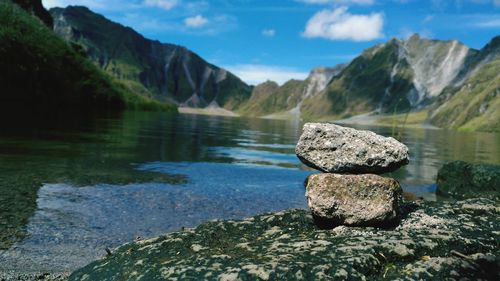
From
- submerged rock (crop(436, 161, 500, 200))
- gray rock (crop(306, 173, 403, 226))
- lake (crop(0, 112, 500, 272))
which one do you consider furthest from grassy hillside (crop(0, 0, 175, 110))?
gray rock (crop(306, 173, 403, 226))

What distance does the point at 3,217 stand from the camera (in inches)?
736

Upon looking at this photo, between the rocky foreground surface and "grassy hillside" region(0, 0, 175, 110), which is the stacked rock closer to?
the rocky foreground surface

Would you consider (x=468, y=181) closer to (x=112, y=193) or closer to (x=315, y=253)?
(x=112, y=193)

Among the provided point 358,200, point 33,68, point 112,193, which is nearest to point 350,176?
point 358,200

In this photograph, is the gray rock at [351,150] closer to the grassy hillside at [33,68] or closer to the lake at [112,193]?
the lake at [112,193]

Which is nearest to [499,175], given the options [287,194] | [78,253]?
[287,194]

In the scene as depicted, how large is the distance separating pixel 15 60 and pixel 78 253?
154 metres

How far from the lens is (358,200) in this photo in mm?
11633

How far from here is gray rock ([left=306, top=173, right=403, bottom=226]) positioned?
37.8ft

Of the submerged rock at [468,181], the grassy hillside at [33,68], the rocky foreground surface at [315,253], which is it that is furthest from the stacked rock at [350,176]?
the grassy hillside at [33,68]

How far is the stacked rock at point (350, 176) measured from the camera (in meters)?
11.6

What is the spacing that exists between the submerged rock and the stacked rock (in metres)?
21.8

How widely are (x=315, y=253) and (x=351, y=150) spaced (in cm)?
385

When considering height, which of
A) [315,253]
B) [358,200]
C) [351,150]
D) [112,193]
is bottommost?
[112,193]
